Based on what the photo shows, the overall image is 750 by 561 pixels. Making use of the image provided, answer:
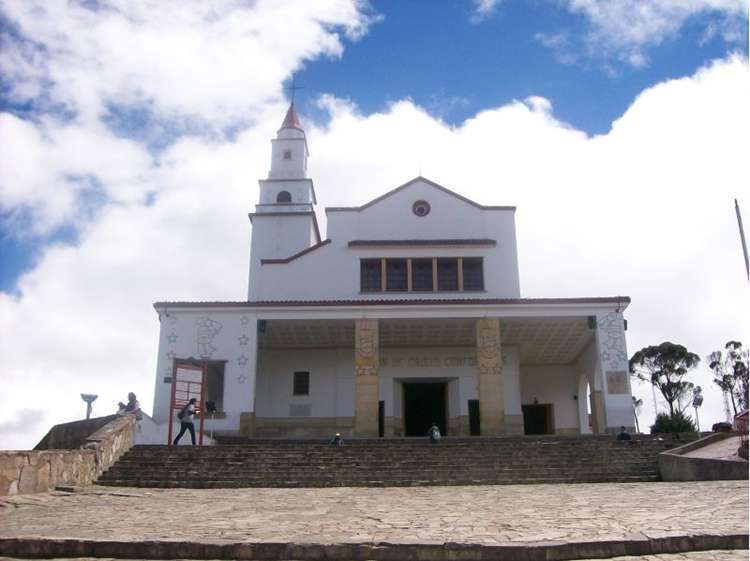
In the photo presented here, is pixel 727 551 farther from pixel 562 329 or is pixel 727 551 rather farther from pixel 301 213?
pixel 301 213

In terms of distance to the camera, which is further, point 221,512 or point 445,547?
point 221,512

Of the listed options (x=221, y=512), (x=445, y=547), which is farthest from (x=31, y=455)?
(x=445, y=547)

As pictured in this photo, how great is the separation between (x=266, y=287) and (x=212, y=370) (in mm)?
3644

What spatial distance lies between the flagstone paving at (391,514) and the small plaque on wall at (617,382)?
9.63 m

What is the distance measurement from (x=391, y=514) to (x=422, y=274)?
722 inches

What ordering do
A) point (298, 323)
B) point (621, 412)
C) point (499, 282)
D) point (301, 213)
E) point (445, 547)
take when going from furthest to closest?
point (301, 213)
point (499, 282)
point (298, 323)
point (621, 412)
point (445, 547)

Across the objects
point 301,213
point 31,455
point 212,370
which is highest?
point 301,213

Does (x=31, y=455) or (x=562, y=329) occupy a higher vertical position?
(x=562, y=329)

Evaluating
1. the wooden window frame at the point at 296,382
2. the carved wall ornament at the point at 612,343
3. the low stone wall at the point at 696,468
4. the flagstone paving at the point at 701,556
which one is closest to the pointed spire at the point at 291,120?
the wooden window frame at the point at 296,382

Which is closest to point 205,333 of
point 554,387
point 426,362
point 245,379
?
point 245,379

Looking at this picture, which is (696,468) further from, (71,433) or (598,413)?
(71,433)

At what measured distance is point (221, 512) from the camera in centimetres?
930

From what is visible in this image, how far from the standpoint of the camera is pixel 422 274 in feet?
88.0

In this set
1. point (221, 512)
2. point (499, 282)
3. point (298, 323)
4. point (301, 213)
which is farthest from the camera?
point (301, 213)
